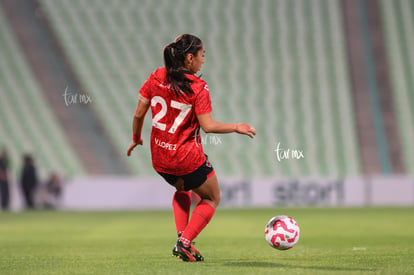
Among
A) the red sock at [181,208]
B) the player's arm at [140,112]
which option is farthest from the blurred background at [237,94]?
the player's arm at [140,112]

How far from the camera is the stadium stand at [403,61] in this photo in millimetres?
22828

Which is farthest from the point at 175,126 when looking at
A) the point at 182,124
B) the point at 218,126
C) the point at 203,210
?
the point at 203,210

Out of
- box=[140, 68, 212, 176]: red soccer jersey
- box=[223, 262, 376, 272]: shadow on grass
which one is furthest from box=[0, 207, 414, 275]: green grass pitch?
box=[140, 68, 212, 176]: red soccer jersey

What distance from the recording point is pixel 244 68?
78.1ft

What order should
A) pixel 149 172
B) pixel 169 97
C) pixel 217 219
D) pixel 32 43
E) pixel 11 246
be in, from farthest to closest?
1. pixel 32 43
2. pixel 149 172
3. pixel 217 219
4. pixel 11 246
5. pixel 169 97

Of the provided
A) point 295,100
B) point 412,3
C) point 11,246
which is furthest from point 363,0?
point 11,246

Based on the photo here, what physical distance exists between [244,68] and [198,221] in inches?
712

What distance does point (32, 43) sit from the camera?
23.8 meters

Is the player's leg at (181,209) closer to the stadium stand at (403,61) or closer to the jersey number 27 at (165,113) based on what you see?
the jersey number 27 at (165,113)

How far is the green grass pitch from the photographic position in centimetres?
576

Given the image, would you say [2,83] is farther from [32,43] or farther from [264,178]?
[264,178]

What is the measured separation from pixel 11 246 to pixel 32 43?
53.8 ft

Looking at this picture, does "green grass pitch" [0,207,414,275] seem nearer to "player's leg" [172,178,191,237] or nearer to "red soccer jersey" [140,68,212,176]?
"player's leg" [172,178,191,237]

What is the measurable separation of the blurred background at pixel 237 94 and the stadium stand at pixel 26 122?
36mm
